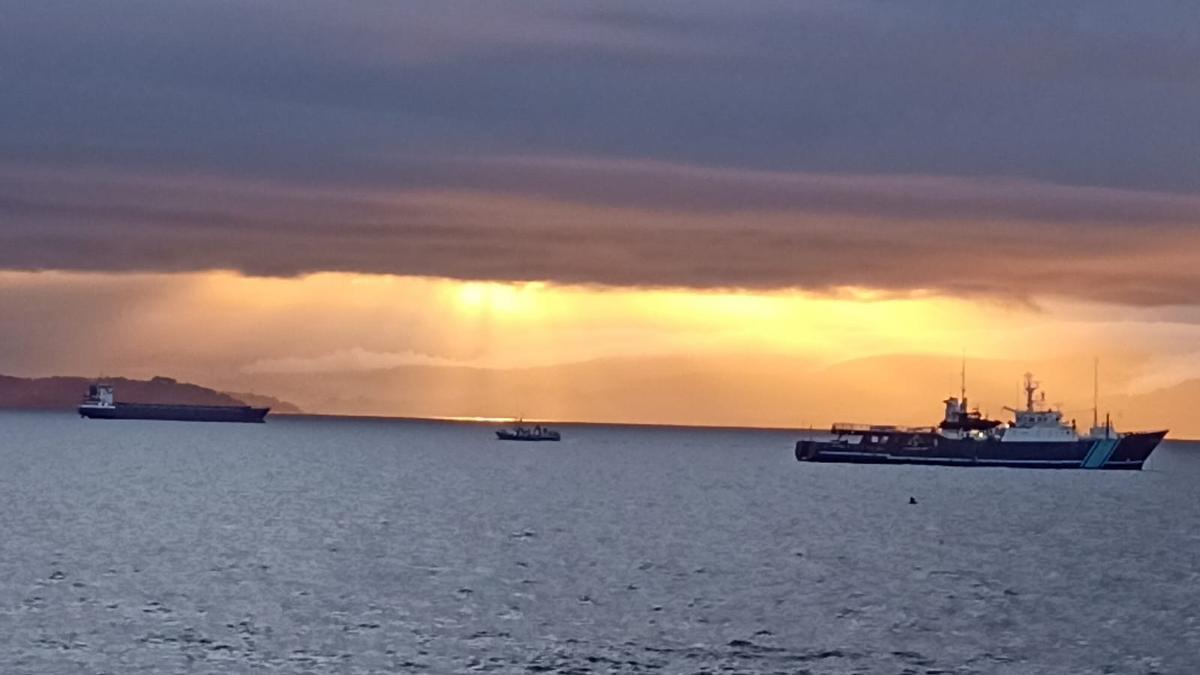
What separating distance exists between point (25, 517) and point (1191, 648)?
87172mm

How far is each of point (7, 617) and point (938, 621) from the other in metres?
38.3

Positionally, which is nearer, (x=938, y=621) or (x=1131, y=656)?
(x=1131, y=656)

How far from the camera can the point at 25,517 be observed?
134 meters

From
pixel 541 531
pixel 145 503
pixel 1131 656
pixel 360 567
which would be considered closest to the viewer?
pixel 1131 656

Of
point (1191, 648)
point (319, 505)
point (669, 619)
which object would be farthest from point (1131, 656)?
point (319, 505)

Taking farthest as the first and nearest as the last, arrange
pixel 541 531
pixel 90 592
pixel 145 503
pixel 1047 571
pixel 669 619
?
pixel 145 503 < pixel 541 531 < pixel 1047 571 < pixel 90 592 < pixel 669 619

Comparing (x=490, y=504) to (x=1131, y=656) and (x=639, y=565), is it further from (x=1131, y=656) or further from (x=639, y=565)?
(x=1131, y=656)

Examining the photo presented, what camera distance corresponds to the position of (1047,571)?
107938mm

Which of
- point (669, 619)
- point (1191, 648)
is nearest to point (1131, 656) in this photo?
point (1191, 648)

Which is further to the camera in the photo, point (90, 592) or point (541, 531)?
point (541, 531)

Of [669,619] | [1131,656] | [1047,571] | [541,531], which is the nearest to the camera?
[1131,656]

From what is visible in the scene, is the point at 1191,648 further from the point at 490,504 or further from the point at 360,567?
the point at 490,504

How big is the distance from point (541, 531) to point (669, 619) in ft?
169

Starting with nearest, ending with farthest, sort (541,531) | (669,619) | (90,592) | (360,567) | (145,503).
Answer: (669,619), (90,592), (360,567), (541,531), (145,503)
